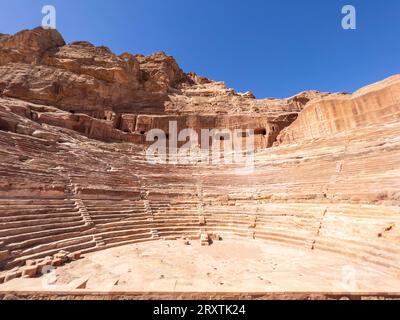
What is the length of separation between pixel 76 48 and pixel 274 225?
120 feet

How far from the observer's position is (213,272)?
21.6 feet

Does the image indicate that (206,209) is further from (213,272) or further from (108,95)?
(108,95)

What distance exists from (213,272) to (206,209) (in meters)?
6.69

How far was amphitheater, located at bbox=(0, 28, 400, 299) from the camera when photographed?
19.5 feet

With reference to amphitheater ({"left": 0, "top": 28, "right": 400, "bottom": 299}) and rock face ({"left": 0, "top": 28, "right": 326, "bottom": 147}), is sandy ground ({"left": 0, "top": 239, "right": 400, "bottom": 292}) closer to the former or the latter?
amphitheater ({"left": 0, "top": 28, "right": 400, "bottom": 299})

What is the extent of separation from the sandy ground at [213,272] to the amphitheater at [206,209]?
0.18 ft

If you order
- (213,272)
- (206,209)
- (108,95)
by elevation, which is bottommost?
(213,272)

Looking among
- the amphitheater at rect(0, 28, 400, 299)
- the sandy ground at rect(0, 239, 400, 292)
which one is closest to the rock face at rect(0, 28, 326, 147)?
the amphitheater at rect(0, 28, 400, 299)

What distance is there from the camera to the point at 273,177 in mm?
14656

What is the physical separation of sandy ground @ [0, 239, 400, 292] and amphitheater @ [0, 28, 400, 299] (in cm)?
5

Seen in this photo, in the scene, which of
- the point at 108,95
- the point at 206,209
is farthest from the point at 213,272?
the point at 108,95
